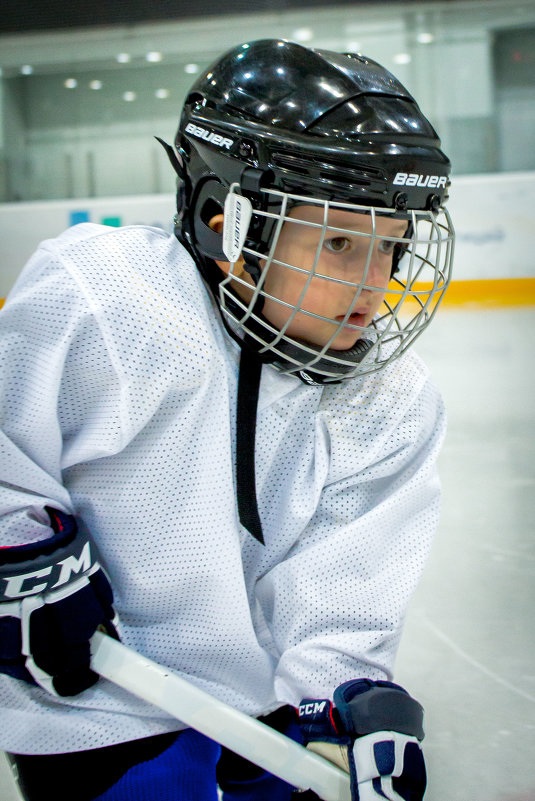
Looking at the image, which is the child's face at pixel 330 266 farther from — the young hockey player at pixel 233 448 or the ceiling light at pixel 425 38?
the ceiling light at pixel 425 38

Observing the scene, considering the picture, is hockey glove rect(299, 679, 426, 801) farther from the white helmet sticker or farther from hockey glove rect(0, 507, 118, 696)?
the white helmet sticker

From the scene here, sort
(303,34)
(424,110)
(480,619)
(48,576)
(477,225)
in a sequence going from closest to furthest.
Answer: (48,576), (480,619), (477,225), (424,110), (303,34)

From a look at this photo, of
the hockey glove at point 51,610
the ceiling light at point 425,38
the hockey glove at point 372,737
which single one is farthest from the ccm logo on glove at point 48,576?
the ceiling light at point 425,38

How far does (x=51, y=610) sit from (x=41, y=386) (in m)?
0.24

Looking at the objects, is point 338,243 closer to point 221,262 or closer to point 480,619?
point 221,262

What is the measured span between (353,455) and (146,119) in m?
5.21

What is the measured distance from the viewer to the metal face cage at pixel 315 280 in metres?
0.83

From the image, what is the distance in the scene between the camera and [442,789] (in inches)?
40.0

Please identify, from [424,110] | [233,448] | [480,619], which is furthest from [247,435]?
[424,110]

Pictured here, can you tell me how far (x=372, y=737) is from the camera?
2.73 ft

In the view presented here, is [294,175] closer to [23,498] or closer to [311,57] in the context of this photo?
[311,57]

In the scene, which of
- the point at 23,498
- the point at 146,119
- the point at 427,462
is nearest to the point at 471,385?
the point at 427,462

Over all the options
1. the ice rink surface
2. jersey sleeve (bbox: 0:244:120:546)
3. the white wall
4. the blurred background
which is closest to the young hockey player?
jersey sleeve (bbox: 0:244:120:546)

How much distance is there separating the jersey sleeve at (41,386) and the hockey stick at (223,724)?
0.18m
